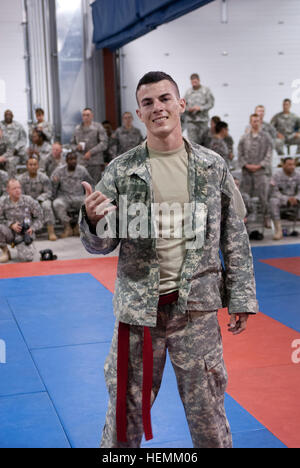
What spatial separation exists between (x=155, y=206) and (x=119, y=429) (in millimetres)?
986

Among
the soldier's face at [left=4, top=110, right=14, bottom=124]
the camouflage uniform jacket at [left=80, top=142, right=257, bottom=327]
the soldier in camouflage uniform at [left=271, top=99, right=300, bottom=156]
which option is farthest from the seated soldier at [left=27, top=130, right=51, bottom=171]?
the camouflage uniform jacket at [left=80, top=142, right=257, bottom=327]

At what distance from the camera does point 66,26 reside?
16297 millimetres

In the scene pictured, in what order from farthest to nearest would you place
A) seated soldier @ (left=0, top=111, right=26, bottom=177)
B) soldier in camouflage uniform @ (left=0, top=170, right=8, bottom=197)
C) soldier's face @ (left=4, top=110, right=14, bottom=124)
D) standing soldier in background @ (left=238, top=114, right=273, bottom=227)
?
1. soldier's face @ (left=4, top=110, right=14, bottom=124)
2. seated soldier @ (left=0, top=111, right=26, bottom=177)
3. soldier in camouflage uniform @ (left=0, top=170, right=8, bottom=197)
4. standing soldier in background @ (left=238, top=114, right=273, bottom=227)

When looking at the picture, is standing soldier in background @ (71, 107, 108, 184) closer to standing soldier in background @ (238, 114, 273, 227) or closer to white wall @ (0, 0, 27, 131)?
white wall @ (0, 0, 27, 131)

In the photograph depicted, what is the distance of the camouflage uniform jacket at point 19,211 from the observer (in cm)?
1055

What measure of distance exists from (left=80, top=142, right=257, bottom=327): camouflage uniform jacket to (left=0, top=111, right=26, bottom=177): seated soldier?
35.7ft

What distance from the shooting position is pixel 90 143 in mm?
13875

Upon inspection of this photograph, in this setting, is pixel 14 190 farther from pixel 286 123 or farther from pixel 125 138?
pixel 286 123

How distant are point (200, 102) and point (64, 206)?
15.4 ft

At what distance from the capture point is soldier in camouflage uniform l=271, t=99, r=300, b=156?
15.2 metres

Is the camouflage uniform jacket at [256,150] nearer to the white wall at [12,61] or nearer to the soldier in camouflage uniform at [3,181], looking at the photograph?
the soldier in camouflage uniform at [3,181]

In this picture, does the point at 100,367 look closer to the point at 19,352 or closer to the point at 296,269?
the point at 19,352

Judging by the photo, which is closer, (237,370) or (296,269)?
(237,370)

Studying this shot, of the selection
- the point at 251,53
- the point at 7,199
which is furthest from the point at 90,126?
the point at 251,53
